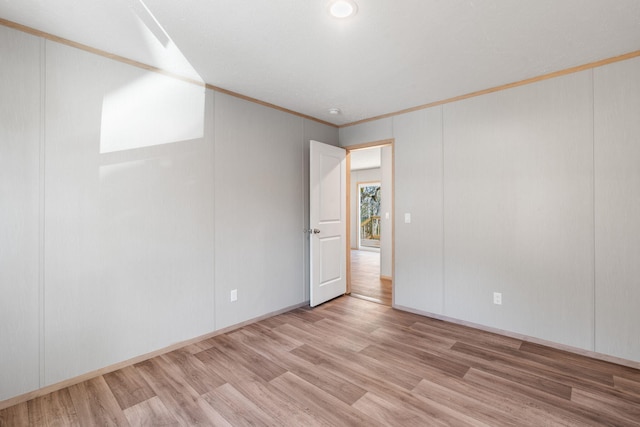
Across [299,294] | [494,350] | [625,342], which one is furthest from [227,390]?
[625,342]

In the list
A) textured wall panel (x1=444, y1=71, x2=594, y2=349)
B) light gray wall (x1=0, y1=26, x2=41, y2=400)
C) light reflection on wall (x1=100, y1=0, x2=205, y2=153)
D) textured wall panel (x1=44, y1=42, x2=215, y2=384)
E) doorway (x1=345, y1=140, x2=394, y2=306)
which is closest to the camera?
light gray wall (x1=0, y1=26, x2=41, y2=400)

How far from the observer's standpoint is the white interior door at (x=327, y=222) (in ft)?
12.3

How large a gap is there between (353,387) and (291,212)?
2.12 m

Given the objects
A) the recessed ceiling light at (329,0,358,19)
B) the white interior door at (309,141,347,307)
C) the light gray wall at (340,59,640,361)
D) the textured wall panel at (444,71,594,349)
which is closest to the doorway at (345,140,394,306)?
the white interior door at (309,141,347,307)

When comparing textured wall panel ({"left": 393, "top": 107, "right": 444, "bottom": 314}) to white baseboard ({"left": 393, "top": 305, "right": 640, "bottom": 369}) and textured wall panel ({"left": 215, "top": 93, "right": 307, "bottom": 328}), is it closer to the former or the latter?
white baseboard ({"left": 393, "top": 305, "right": 640, "bottom": 369})

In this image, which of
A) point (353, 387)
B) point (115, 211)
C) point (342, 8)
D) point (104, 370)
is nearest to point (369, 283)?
point (353, 387)

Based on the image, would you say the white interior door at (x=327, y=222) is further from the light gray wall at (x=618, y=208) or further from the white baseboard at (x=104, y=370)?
the light gray wall at (x=618, y=208)

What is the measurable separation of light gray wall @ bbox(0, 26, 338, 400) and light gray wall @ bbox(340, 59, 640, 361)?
1.84 metres

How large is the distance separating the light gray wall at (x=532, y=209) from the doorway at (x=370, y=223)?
58 cm

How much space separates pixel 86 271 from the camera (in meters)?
2.19

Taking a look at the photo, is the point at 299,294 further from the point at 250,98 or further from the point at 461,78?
the point at 461,78

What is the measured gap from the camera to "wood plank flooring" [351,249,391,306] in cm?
425

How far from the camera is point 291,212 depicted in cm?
370

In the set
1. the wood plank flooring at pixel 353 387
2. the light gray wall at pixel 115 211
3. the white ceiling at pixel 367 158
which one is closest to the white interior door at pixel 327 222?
the light gray wall at pixel 115 211
